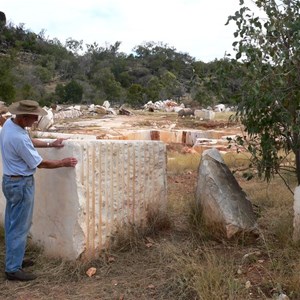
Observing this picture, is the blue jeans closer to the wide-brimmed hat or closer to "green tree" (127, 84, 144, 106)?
the wide-brimmed hat

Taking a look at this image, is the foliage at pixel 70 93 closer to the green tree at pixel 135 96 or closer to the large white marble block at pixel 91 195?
the green tree at pixel 135 96

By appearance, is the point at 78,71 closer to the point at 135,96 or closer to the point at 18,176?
the point at 135,96

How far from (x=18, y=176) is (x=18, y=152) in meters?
0.20

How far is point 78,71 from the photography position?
218 feet

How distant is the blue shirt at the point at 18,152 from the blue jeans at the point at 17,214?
76mm

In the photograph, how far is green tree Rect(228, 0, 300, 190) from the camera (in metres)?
4.45

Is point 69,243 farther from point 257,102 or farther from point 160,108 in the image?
point 160,108

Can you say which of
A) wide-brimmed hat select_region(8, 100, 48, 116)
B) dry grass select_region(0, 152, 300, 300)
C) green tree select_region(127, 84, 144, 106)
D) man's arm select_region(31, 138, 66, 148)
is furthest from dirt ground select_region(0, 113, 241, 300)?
green tree select_region(127, 84, 144, 106)

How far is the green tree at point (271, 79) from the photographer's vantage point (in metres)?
4.45

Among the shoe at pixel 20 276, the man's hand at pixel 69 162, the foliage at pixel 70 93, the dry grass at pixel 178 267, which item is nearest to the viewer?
the dry grass at pixel 178 267

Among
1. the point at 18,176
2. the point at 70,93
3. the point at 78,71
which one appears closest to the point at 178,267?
the point at 18,176

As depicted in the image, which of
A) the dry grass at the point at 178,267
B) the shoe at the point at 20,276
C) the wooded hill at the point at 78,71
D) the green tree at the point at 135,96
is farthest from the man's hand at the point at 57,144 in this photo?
the green tree at the point at 135,96

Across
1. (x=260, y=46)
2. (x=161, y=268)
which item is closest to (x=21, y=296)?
(x=161, y=268)

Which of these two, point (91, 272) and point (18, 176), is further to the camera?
point (91, 272)
